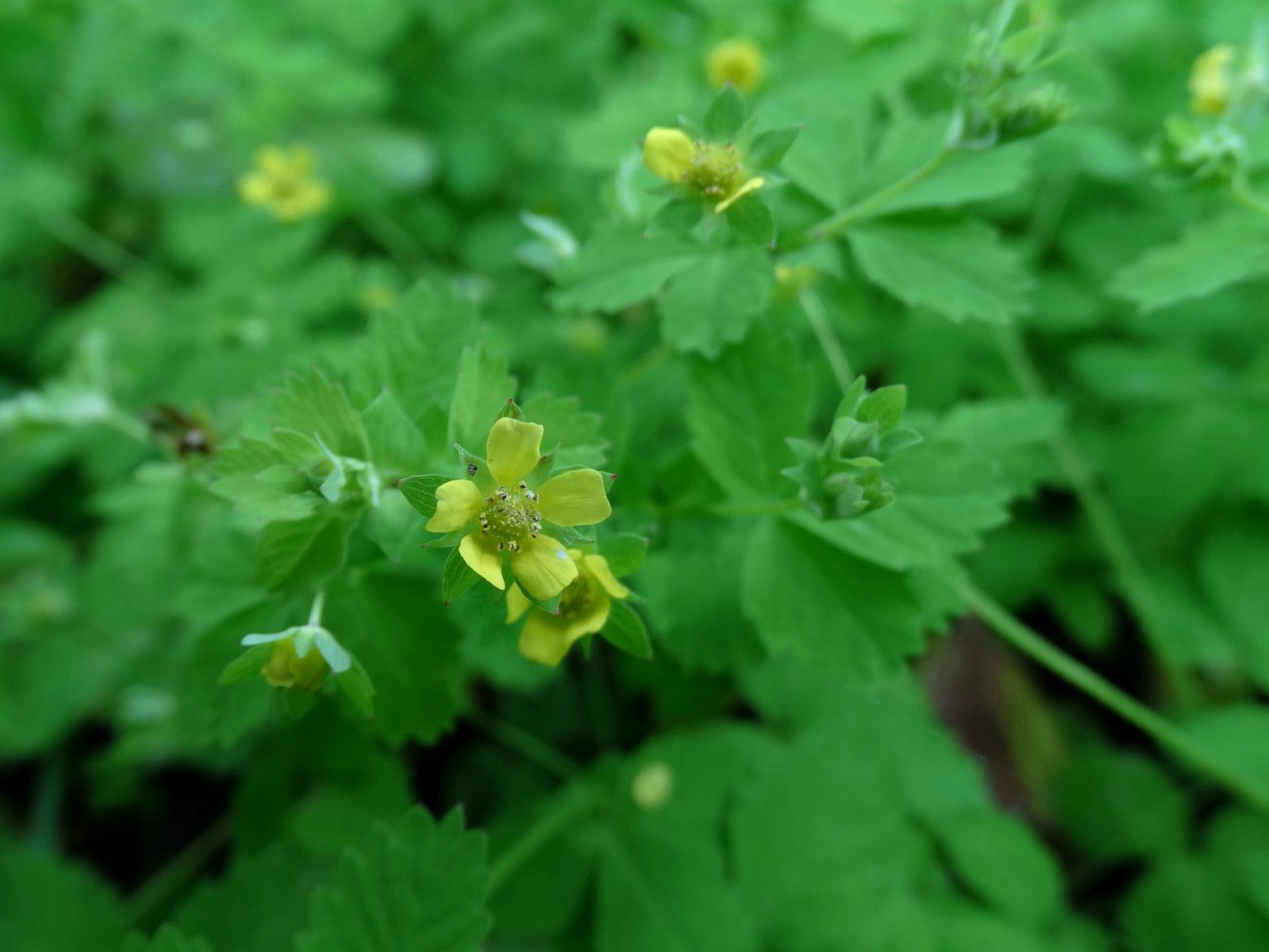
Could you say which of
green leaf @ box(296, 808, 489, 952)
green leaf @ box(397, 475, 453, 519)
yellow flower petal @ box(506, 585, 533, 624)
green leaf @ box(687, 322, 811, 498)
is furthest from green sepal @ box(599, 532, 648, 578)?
green leaf @ box(296, 808, 489, 952)

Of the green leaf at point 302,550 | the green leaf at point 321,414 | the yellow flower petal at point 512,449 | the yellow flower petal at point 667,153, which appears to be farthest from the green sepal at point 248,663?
the yellow flower petal at point 667,153

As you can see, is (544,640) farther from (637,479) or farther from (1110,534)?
(1110,534)

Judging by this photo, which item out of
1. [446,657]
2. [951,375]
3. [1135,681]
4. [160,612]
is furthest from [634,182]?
[1135,681]

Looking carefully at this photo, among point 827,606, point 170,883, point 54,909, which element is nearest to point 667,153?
point 827,606

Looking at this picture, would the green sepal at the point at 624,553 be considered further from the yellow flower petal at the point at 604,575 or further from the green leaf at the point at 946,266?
the green leaf at the point at 946,266

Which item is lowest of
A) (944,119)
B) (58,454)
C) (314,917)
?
(58,454)

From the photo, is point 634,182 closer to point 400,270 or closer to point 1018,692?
point 400,270
